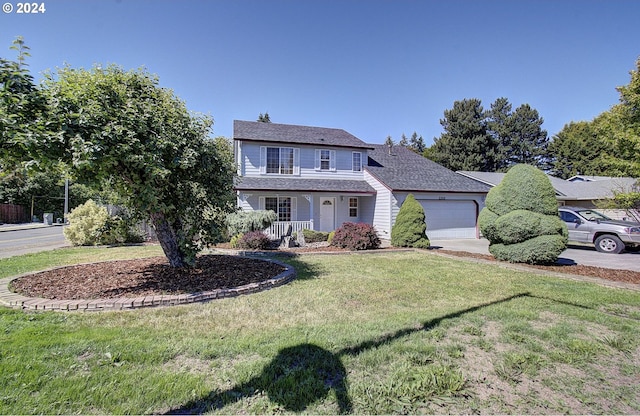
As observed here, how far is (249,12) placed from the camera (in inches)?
327

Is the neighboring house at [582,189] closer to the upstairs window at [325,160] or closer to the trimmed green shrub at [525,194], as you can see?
the upstairs window at [325,160]

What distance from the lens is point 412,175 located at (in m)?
17.8

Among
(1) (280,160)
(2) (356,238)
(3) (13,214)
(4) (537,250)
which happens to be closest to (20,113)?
(2) (356,238)

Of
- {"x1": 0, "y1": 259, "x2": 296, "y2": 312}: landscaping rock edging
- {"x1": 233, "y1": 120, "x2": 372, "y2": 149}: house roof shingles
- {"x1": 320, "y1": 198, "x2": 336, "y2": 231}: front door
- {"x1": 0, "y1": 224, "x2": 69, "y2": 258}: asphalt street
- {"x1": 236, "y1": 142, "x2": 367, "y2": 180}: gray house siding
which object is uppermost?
{"x1": 233, "y1": 120, "x2": 372, "y2": 149}: house roof shingles

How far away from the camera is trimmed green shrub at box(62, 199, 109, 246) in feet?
38.5

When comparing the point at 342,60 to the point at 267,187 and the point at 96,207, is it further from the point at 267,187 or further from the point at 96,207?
the point at 96,207

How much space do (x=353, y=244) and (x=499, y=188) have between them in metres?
5.17

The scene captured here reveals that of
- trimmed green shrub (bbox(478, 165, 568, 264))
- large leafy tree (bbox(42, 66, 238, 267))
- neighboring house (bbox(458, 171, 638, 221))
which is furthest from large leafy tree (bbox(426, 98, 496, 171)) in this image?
large leafy tree (bbox(42, 66, 238, 267))

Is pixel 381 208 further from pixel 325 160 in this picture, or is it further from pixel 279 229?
pixel 279 229

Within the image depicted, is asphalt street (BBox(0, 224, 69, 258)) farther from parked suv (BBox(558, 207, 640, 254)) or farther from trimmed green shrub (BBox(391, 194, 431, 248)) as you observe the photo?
parked suv (BBox(558, 207, 640, 254))

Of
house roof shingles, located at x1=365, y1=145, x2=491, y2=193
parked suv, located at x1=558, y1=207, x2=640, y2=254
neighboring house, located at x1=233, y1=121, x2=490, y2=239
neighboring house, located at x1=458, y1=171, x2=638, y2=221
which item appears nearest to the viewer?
parked suv, located at x1=558, y1=207, x2=640, y2=254

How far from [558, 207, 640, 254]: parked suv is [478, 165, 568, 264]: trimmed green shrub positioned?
568 cm

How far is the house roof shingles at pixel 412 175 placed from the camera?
53.2 ft

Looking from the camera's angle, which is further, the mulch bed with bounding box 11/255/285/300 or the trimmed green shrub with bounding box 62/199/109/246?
the trimmed green shrub with bounding box 62/199/109/246
